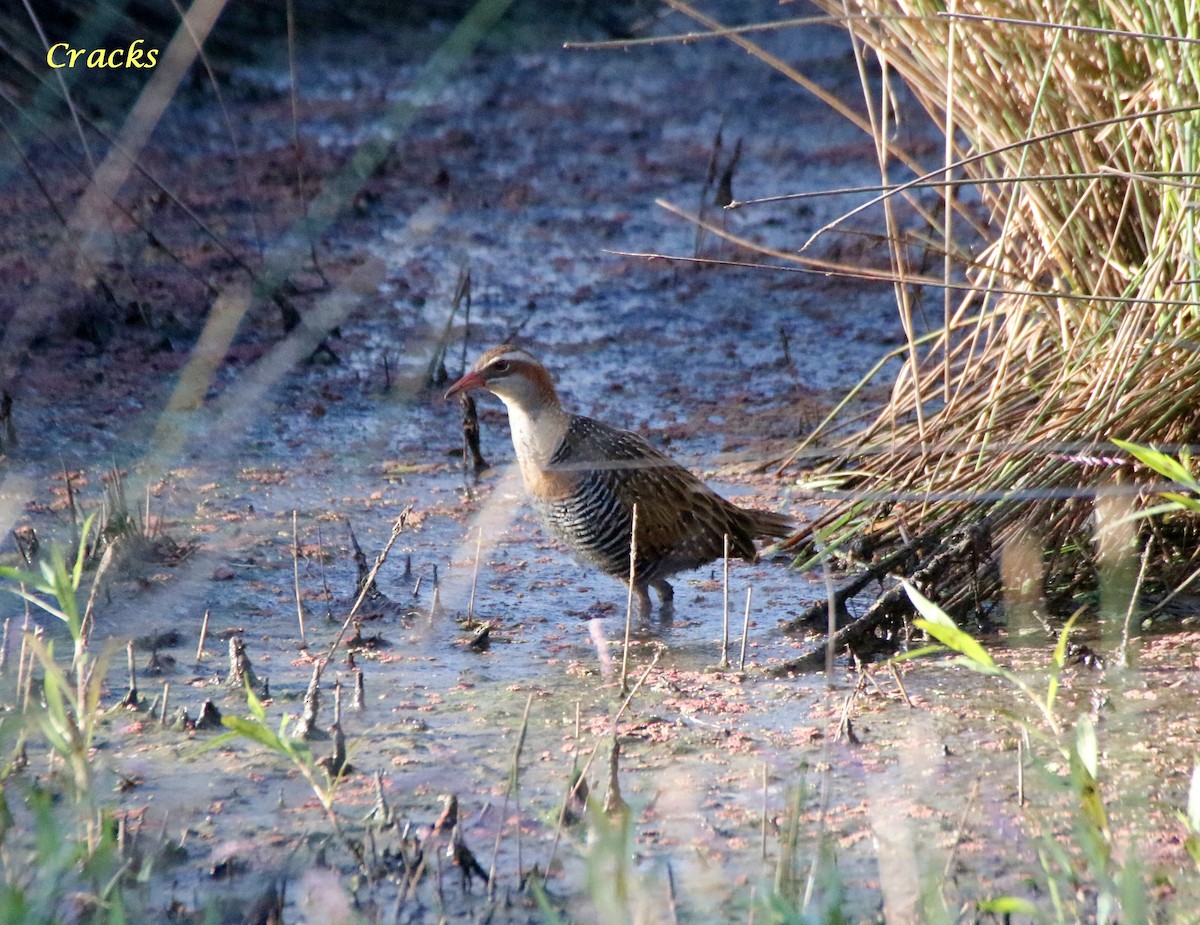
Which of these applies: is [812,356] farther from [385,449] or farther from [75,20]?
[75,20]

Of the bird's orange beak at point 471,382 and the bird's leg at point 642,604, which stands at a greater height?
the bird's orange beak at point 471,382

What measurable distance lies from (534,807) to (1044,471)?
182cm

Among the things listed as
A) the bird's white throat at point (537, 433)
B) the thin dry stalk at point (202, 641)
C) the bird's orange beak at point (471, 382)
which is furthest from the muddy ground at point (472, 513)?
the bird's orange beak at point (471, 382)

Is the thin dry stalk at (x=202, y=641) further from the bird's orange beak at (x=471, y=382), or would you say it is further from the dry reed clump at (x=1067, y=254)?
the dry reed clump at (x=1067, y=254)

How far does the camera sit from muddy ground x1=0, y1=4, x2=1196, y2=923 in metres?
3.22

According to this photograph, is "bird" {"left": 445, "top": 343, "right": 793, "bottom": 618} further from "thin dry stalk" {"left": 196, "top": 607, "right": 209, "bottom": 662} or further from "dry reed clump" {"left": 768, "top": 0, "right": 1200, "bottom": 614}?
"thin dry stalk" {"left": 196, "top": 607, "right": 209, "bottom": 662}

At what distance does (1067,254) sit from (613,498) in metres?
1.48

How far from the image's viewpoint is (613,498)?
16.1ft

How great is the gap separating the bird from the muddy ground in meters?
0.18

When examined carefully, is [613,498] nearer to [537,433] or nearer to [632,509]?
[632,509]

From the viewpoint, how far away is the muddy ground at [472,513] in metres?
3.22

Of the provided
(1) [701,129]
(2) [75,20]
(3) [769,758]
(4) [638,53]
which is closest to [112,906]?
(3) [769,758]

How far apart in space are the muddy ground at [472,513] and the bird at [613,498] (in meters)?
0.18

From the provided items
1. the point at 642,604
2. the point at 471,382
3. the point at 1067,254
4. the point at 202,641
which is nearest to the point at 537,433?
the point at 471,382
